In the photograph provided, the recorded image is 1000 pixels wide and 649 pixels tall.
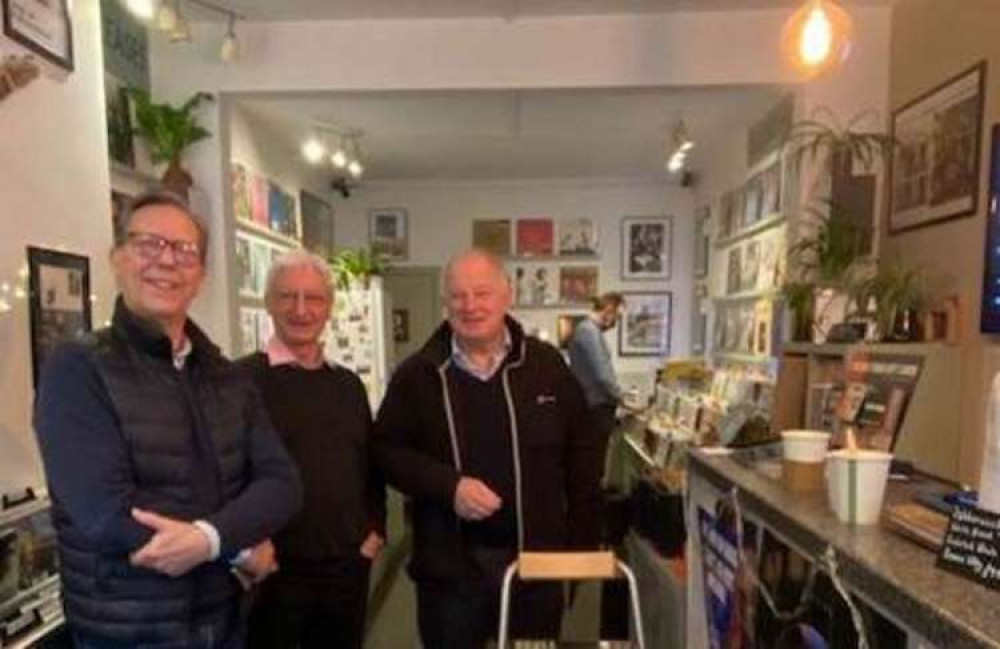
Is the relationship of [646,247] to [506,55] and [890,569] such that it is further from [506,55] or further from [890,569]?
[890,569]

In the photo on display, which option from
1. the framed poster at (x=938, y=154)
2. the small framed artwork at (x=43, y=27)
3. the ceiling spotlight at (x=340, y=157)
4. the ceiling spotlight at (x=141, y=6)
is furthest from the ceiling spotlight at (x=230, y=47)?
the framed poster at (x=938, y=154)

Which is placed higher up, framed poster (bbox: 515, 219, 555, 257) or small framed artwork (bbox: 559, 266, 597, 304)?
framed poster (bbox: 515, 219, 555, 257)

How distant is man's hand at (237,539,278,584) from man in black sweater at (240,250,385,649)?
1.01ft

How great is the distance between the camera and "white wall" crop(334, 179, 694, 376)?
7332 millimetres

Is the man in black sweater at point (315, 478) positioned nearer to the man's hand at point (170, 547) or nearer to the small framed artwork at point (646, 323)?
the man's hand at point (170, 547)

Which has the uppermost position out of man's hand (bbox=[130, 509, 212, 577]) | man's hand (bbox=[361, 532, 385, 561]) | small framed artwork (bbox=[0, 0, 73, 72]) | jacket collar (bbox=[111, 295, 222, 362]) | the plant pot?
small framed artwork (bbox=[0, 0, 73, 72])

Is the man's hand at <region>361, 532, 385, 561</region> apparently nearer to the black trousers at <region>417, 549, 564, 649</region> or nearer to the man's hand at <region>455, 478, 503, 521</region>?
the black trousers at <region>417, 549, 564, 649</region>

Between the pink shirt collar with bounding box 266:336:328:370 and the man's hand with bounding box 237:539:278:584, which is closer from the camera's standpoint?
the man's hand with bounding box 237:539:278:584

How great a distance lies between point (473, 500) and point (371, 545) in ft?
1.22

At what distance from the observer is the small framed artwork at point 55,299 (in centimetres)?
182

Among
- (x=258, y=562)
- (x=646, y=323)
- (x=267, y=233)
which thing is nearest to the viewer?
(x=258, y=562)

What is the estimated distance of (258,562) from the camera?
5.06ft

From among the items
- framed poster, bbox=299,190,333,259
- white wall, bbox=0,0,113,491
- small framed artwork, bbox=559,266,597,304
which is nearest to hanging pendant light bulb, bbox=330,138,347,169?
framed poster, bbox=299,190,333,259

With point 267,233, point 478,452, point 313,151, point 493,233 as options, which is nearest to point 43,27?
point 478,452
